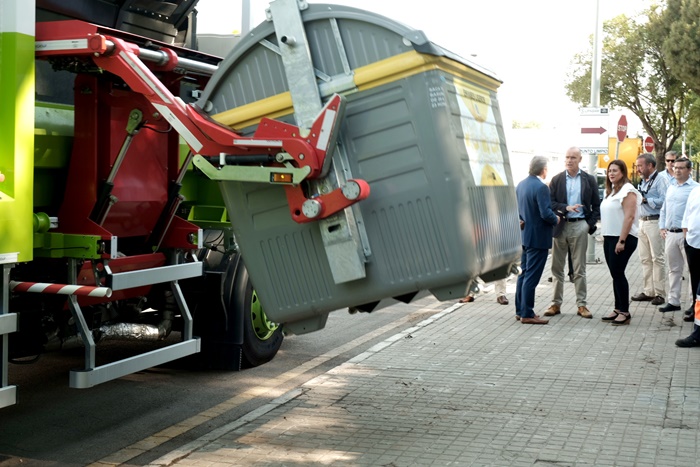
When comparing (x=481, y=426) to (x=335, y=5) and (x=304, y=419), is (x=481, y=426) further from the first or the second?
(x=335, y=5)

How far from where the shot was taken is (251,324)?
7543 millimetres

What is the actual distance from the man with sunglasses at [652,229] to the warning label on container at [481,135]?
249 inches

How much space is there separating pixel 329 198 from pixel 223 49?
294 centimetres

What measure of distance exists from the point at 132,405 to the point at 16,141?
8.43 ft

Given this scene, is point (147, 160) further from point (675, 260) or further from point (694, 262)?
point (675, 260)

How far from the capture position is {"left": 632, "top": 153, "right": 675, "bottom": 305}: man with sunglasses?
11.6 meters

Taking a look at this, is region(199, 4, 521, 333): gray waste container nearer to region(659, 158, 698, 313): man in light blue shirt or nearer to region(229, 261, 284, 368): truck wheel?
region(229, 261, 284, 368): truck wheel

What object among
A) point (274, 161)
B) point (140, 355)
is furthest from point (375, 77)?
point (140, 355)

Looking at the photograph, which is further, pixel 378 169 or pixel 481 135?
pixel 481 135

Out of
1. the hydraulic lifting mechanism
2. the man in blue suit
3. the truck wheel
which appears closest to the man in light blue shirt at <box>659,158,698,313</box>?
the man in blue suit

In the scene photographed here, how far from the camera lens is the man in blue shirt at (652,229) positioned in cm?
1157

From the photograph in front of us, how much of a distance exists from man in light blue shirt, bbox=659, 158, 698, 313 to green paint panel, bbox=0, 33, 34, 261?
7636 millimetres

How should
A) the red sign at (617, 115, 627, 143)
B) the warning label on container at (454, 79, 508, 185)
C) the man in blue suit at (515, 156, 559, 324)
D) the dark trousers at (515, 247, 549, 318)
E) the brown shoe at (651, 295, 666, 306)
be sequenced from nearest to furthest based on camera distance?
1. the warning label on container at (454, 79, 508, 185)
2. the man in blue suit at (515, 156, 559, 324)
3. the dark trousers at (515, 247, 549, 318)
4. the brown shoe at (651, 295, 666, 306)
5. the red sign at (617, 115, 627, 143)

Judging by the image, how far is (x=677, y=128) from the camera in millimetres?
44781
